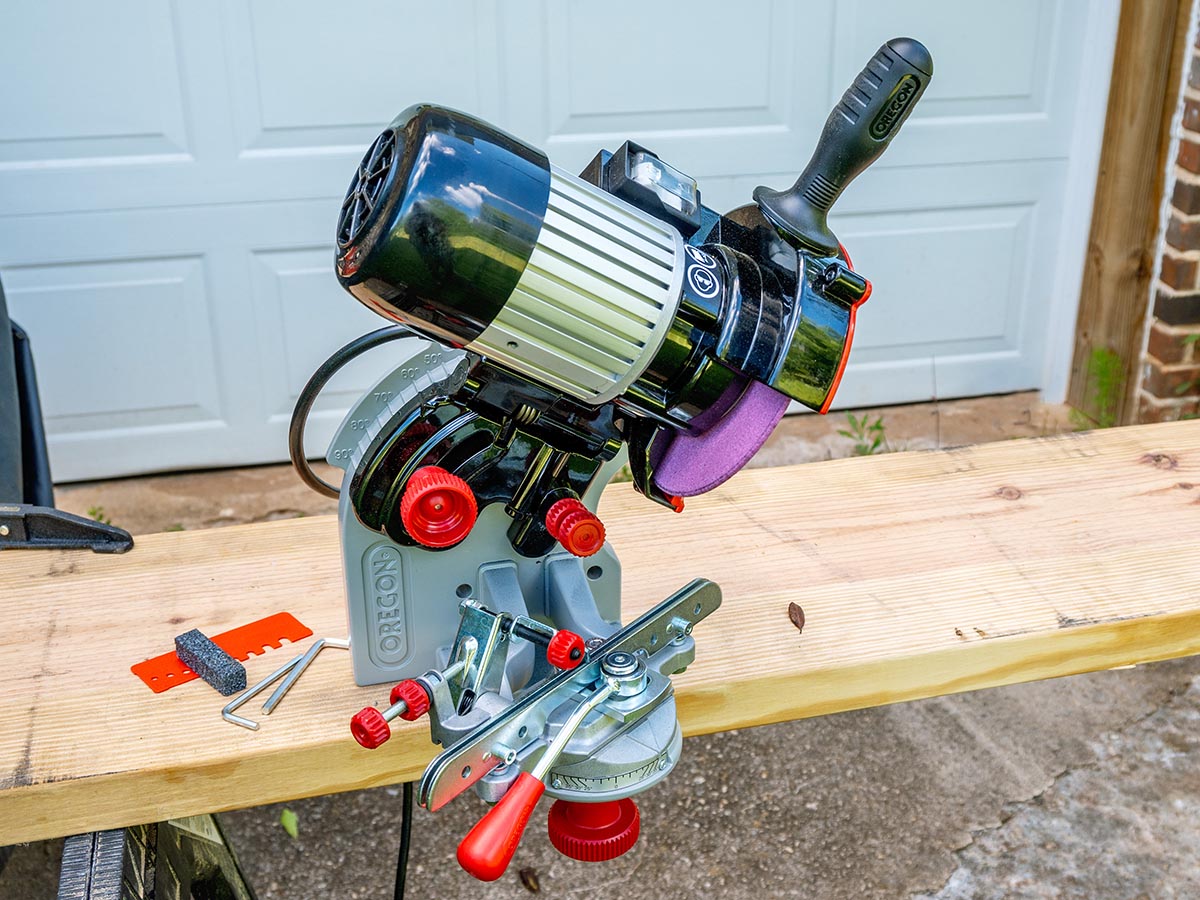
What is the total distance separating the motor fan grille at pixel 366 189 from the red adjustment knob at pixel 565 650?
331 millimetres

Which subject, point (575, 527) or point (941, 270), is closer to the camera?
point (575, 527)

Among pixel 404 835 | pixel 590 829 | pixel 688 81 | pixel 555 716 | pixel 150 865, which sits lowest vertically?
pixel 404 835

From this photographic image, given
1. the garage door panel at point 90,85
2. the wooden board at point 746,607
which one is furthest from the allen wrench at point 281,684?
the garage door panel at point 90,85

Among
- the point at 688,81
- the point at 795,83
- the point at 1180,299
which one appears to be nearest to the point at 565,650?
the point at 688,81

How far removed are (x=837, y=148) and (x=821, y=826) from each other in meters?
1.30

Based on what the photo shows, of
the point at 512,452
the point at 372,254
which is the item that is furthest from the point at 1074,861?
the point at 372,254

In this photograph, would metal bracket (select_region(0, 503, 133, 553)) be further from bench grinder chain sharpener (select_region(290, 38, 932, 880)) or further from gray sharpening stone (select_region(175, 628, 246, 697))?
bench grinder chain sharpener (select_region(290, 38, 932, 880))

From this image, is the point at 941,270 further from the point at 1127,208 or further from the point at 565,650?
the point at 565,650

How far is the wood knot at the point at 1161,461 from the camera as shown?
1.43 m

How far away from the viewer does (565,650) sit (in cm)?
86

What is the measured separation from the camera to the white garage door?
7.57 feet

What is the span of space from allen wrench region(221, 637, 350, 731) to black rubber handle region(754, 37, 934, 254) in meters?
0.58

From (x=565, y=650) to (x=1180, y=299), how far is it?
92.8 inches

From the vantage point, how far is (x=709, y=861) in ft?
5.75
